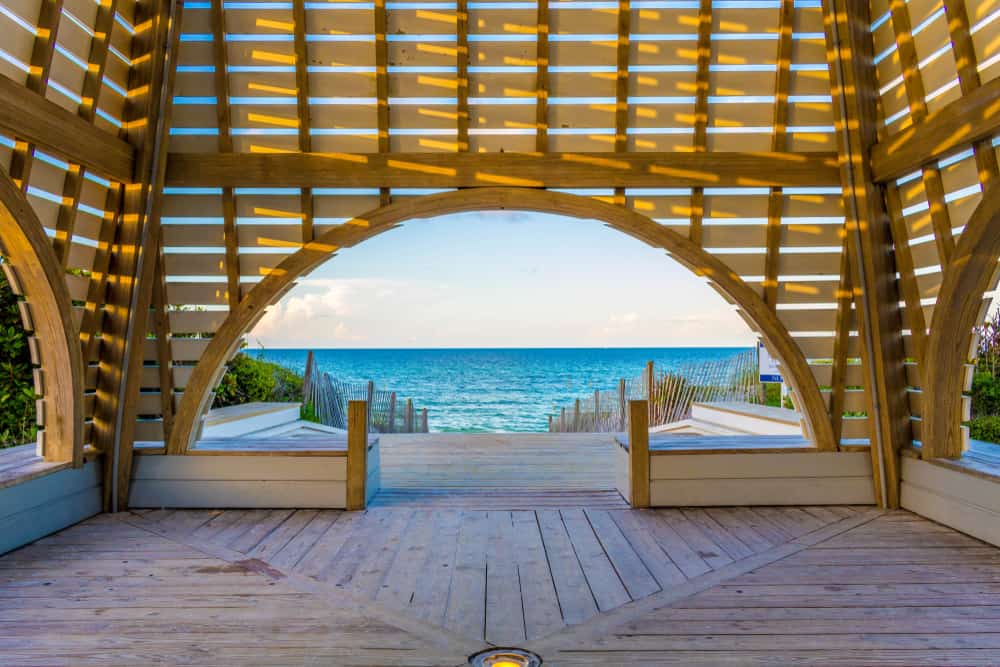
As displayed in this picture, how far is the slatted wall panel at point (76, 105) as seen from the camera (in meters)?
3.76

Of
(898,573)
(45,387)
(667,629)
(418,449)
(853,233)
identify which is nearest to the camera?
(667,629)

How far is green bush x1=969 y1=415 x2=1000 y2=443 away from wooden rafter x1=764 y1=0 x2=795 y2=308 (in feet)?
16.3

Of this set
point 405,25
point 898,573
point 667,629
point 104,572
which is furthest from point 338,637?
point 405,25

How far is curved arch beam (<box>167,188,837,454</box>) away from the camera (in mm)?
4918

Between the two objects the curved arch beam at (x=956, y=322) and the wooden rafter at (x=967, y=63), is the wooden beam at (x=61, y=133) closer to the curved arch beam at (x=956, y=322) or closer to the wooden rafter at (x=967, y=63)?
the wooden rafter at (x=967, y=63)

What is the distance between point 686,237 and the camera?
500 centimetres

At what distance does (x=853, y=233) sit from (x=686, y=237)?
1.07 m

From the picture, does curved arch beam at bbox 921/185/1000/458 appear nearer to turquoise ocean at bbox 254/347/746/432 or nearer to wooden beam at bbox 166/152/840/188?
wooden beam at bbox 166/152/840/188

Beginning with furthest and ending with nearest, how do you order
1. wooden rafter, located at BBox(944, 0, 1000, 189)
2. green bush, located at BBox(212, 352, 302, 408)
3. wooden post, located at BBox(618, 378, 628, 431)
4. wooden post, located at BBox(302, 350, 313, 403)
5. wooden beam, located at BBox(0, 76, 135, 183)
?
wooden post, located at BBox(618, 378, 628, 431)
wooden post, located at BBox(302, 350, 313, 403)
green bush, located at BBox(212, 352, 302, 408)
wooden rafter, located at BBox(944, 0, 1000, 189)
wooden beam, located at BBox(0, 76, 135, 183)

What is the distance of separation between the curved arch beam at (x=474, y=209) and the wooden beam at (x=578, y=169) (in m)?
0.11

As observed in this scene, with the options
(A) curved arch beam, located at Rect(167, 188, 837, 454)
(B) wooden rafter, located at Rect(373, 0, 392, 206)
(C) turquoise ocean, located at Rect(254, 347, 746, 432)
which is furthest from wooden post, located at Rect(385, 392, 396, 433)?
(C) turquoise ocean, located at Rect(254, 347, 746, 432)

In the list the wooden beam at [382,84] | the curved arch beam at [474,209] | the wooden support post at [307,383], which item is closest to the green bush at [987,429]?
Result: the curved arch beam at [474,209]

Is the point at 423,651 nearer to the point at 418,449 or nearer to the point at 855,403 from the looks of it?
the point at 855,403

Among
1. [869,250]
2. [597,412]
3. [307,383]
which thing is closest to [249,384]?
[307,383]
